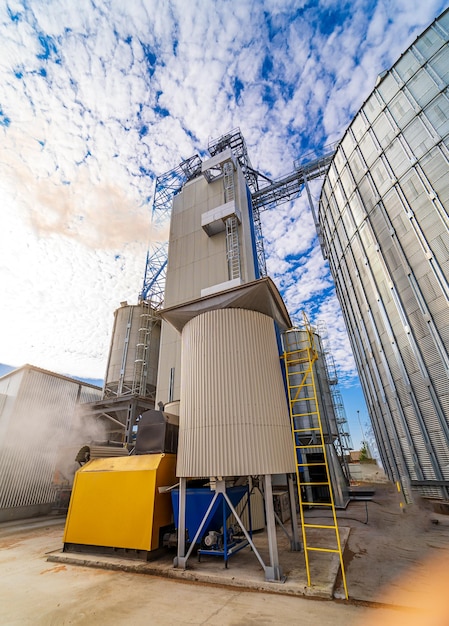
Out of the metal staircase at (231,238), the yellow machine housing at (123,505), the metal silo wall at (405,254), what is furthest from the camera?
the metal staircase at (231,238)

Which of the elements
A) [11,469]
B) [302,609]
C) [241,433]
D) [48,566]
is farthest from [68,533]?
[11,469]

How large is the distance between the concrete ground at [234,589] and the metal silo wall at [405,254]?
4072mm

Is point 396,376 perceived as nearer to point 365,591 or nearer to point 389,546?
point 389,546

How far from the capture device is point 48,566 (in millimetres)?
7848

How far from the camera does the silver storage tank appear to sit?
20494mm

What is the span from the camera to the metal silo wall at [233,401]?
6.96m

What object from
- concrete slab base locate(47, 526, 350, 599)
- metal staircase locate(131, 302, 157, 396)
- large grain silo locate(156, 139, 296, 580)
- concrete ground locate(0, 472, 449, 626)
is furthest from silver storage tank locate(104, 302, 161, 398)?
large grain silo locate(156, 139, 296, 580)

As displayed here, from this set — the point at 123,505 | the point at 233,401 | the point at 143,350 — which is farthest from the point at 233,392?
the point at 143,350

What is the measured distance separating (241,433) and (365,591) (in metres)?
3.78

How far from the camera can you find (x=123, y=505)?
8.45 meters

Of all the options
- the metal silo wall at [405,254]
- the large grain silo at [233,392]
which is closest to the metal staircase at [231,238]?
the large grain silo at [233,392]

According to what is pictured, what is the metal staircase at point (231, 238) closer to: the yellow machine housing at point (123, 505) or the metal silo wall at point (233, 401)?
the metal silo wall at point (233, 401)

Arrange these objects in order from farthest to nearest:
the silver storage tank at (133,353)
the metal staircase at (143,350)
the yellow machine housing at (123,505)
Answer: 1. the silver storage tank at (133,353)
2. the metal staircase at (143,350)
3. the yellow machine housing at (123,505)

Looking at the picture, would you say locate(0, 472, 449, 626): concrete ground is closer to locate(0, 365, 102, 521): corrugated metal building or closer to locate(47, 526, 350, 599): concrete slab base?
locate(47, 526, 350, 599): concrete slab base
